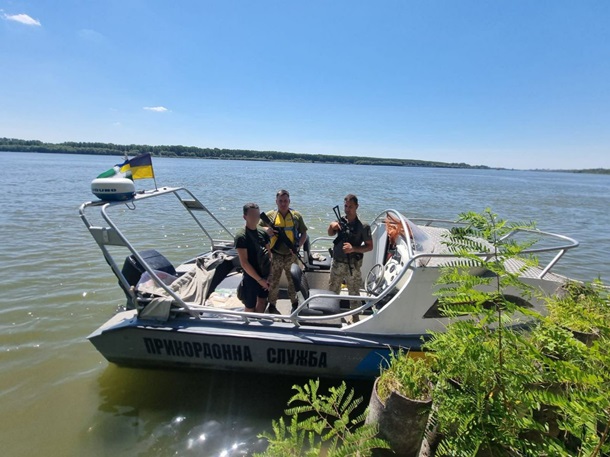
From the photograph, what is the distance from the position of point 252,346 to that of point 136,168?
2568 mm

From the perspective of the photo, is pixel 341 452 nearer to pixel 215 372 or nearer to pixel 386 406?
pixel 386 406

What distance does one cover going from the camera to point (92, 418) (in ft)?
11.8

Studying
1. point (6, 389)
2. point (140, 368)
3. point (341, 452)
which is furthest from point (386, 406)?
point (6, 389)

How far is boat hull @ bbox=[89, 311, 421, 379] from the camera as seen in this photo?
3.54 m

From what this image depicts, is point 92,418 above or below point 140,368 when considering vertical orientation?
below

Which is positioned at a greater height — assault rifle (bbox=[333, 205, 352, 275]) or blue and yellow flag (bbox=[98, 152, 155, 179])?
blue and yellow flag (bbox=[98, 152, 155, 179])

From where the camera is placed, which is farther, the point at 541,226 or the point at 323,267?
the point at 541,226

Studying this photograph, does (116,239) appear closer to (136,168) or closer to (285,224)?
(136,168)

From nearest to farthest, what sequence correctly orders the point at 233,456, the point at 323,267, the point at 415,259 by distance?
the point at 233,456, the point at 415,259, the point at 323,267

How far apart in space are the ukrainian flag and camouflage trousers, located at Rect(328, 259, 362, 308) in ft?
8.85

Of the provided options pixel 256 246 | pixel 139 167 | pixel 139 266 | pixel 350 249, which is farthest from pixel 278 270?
pixel 139 167

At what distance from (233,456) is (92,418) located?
5.70 feet

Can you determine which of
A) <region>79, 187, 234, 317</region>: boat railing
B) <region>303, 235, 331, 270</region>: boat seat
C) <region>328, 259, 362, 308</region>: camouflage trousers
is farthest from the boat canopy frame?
<region>303, 235, 331, 270</region>: boat seat

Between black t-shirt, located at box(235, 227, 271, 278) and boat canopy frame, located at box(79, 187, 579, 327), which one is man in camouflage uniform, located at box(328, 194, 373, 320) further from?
black t-shirt, located at box(235, 227, 271, 278)
